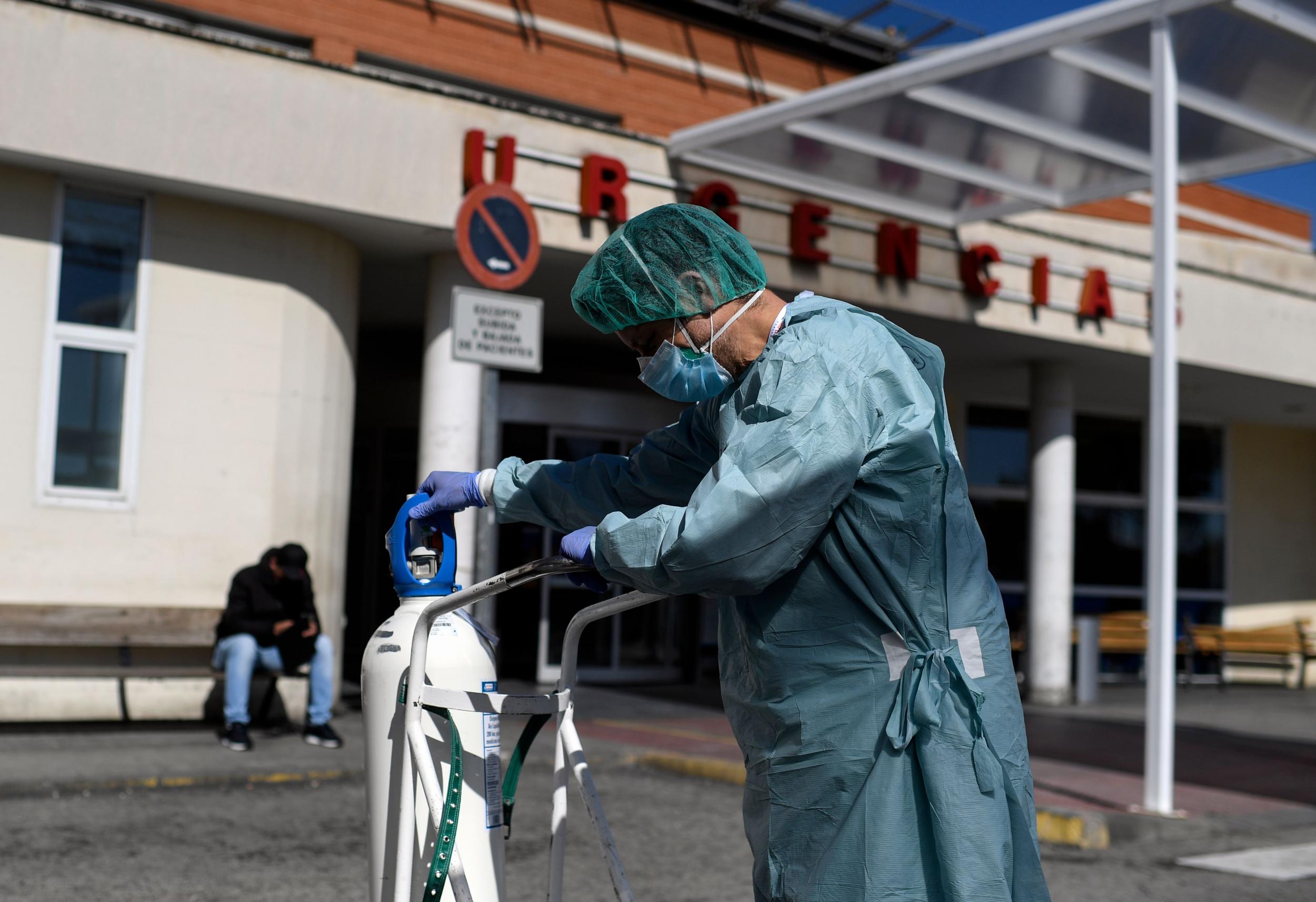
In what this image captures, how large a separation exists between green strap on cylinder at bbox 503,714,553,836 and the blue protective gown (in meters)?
0.65

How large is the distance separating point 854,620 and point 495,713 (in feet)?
2.69

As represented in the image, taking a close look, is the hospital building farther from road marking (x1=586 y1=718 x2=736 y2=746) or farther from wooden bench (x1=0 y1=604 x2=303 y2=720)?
road marking (x1=586 y1=718 x2=736 y2=746)

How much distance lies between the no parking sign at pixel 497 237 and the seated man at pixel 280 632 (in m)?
2.58

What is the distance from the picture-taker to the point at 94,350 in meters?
9.55

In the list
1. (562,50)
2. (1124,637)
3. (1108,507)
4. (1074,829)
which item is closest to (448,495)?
(1074,829)

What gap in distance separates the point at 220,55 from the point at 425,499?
787 centimetres

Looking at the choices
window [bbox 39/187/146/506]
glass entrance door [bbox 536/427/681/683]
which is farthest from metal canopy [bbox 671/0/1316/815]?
window [bbox 39/187/146/506]

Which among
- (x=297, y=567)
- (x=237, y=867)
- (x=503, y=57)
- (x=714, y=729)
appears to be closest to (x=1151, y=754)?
(x=714, y=729)

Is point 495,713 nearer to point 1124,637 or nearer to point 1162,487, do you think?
point 1162,487

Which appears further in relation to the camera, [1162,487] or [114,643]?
[114,643]

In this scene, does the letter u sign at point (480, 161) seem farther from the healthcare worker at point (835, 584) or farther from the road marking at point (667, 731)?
the healthcare worker at point (835, 584)

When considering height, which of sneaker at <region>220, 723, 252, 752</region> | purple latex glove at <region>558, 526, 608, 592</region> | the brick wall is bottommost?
sneaker at <region>220, 723, 252, 752</region>

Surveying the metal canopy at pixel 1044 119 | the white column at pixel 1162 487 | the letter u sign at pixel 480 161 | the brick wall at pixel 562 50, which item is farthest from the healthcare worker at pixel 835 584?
the brick wall at pixel 562 50

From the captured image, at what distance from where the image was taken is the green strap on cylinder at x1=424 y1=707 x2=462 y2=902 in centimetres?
233
